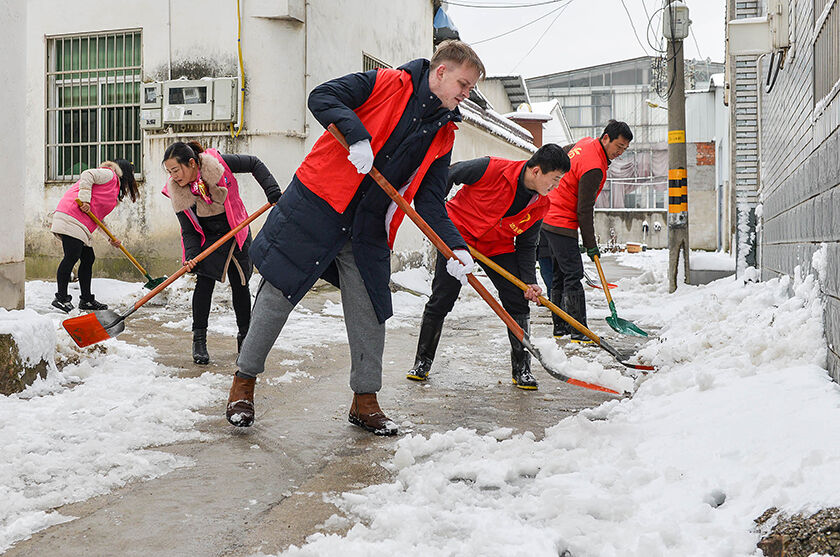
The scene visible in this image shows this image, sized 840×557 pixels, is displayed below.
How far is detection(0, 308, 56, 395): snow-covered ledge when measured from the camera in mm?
3617

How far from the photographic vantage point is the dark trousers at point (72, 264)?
705 centimetres

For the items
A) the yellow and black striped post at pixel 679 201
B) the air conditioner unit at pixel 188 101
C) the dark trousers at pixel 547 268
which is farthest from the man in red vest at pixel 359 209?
the yellow and black striped post at pixel 679 201

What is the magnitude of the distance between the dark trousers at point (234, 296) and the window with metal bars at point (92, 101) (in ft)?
14.8

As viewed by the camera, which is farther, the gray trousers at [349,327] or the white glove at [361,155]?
the gray trousers at [349,327]

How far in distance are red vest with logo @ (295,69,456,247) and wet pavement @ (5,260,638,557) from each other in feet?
3.50

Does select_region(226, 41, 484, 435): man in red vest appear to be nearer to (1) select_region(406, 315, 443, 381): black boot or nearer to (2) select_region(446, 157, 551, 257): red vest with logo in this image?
(2) select_region(446, 157, 551, 257): red vest with logo

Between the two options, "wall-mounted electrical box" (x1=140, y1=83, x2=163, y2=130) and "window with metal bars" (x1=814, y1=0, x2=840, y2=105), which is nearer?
"window with metal bars" (x1=814, y1=0, x2=840, y2=105)

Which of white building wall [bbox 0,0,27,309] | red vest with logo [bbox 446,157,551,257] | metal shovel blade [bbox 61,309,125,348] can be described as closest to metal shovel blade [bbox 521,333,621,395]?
red vest with logo [bbox 446,157,551,257]

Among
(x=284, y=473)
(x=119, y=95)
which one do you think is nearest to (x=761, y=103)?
(x=284, y=473)

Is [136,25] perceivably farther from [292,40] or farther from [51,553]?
[51,553]

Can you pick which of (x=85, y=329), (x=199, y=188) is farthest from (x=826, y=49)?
(x=85, y=329)

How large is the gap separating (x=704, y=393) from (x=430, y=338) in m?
1.92

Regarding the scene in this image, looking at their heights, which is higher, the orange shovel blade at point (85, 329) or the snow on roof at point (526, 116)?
the snow on roof at point (526, 116)

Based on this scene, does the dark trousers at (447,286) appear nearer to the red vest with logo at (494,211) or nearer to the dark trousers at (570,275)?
the red vest with logo at (494,211)
